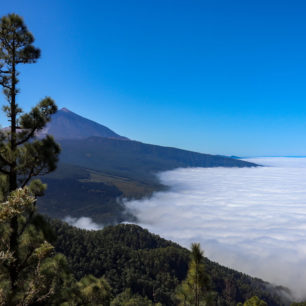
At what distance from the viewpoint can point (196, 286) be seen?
1614cm

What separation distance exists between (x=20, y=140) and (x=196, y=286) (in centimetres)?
1455

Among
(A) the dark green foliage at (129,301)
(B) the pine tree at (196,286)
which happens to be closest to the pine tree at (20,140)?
(B) the pine tree at (196,286)

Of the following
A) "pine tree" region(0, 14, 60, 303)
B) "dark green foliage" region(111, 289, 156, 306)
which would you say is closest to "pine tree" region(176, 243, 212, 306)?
"pine tree" region(0, 14, 60, 303)

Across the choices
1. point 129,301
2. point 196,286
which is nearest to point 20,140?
point 196,286

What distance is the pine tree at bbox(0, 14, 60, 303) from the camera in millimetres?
12180

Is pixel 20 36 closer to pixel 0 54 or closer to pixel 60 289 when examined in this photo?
pixel 0 54

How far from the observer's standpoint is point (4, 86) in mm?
12742

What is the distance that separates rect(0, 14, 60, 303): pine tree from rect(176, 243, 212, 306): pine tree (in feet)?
33.8

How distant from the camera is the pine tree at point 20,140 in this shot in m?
12.2

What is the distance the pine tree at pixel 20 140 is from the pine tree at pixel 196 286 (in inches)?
406

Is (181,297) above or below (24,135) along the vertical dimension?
below

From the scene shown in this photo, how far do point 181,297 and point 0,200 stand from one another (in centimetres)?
1370

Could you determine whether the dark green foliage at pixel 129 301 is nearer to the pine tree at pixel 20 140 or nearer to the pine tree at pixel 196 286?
the pine tree at pixel 196 286

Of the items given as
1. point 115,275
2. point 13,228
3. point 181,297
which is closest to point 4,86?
point 13,228
